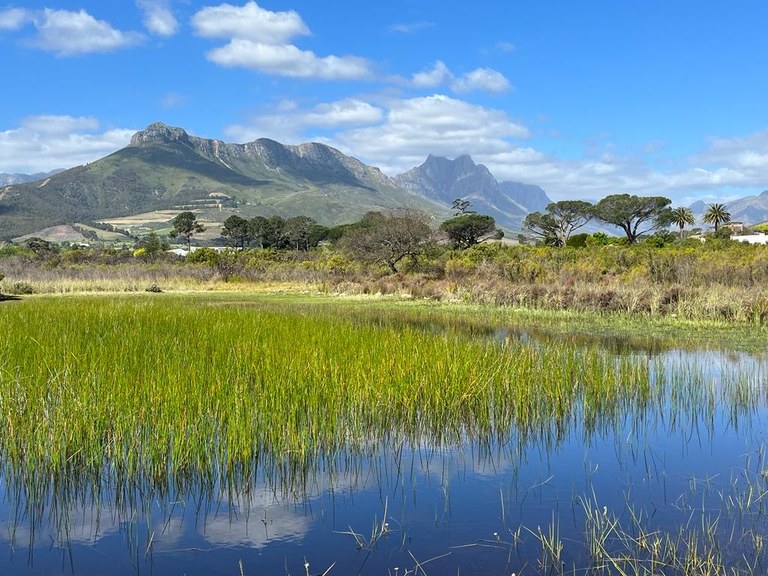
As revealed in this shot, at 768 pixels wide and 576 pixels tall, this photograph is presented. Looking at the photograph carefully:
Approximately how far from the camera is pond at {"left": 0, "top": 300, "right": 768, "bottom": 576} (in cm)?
471

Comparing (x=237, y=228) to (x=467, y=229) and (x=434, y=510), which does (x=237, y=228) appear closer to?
(x=467, y=229)

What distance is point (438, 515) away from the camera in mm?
5555

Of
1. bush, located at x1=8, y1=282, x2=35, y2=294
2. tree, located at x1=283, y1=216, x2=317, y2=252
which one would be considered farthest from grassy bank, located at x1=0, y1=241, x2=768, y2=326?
tree, located at x1=283, y1=216, x2=317, y2=252

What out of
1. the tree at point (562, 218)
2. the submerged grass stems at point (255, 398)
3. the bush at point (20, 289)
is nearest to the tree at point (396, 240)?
the bush at point (20, 289)

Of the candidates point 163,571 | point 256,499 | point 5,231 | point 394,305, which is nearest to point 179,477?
point 256,499

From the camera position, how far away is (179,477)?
20.1 feet

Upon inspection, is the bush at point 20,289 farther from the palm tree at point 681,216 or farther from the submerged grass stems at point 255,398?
the palm tree at point 681,216

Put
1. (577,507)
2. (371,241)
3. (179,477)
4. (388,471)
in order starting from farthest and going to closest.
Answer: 1. (371,241)
2. (388,471)
3. (179,477)
4. (577,507)

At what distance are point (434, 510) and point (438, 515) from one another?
0.12m

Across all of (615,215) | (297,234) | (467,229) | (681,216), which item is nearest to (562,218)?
(615,215)

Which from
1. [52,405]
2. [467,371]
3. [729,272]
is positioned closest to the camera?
[52,405]

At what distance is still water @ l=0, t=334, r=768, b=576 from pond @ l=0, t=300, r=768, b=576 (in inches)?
0.7

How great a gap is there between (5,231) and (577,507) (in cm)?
17580

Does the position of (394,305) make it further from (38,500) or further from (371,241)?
(38,500)
